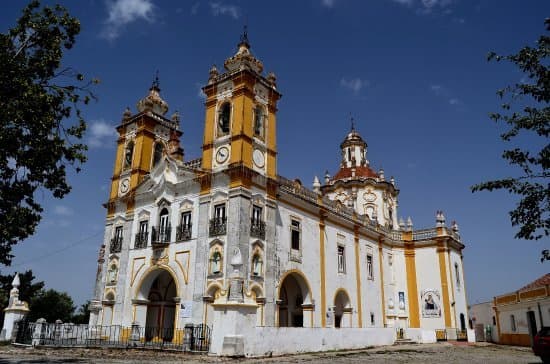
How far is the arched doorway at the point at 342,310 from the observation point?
86.9 ft

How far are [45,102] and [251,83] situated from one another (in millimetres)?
12147

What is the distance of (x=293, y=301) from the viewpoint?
24.5 meters

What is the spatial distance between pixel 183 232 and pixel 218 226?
233 centimetres

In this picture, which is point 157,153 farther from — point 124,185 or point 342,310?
point 342,310

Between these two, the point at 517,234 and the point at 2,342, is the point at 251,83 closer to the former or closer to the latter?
the point at 517,234

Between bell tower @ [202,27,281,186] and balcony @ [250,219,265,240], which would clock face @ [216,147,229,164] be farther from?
balcony @ [250,219,265,240]

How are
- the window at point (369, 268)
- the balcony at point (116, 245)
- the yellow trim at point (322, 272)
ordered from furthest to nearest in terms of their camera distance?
the window at point (369, 268), the balcony at point (116, 245), the yellow trim at point (322, 272)

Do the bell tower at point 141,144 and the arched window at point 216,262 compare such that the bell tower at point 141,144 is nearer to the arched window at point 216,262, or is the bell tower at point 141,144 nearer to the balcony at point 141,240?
the balcony at point 141,240

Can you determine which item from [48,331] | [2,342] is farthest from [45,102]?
[2,342]

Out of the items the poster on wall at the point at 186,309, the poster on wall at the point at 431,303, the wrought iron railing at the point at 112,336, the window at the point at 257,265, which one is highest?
the window at the point at 257,265

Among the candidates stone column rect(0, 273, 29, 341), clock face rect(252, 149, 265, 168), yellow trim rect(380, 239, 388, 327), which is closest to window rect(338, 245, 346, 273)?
yellow trim rect(380, 239, 388, 327)

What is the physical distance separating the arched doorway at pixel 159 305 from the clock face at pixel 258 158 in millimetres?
6913

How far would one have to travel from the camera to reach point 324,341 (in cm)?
1795

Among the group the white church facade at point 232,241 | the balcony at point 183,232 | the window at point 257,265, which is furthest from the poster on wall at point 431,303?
the balcony at point 183,232
